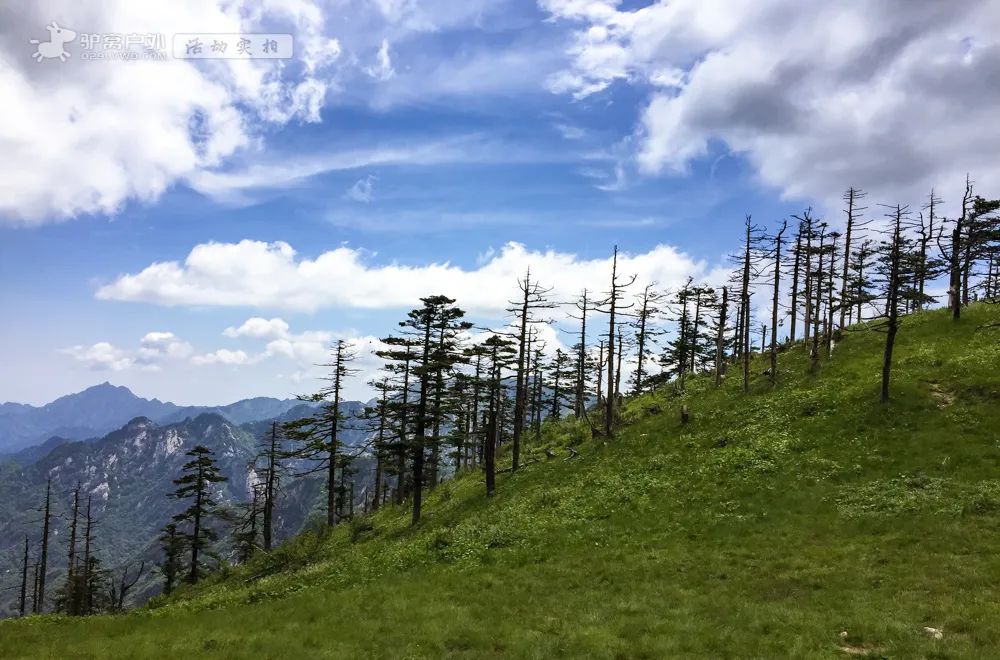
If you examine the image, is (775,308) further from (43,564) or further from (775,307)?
(43,564)

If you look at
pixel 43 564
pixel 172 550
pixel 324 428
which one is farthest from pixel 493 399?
pixel 43 564

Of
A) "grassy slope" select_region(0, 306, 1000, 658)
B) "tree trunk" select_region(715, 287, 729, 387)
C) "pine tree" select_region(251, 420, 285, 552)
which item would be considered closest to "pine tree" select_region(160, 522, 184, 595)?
"pine tree" select_region(251, 420, 285, 552)

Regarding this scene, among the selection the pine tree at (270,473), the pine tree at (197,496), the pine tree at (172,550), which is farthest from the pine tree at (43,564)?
the pine tree at (270,473)

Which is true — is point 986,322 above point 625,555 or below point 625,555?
above

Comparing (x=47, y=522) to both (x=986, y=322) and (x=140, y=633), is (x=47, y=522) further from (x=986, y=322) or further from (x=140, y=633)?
(x=986, y=322)

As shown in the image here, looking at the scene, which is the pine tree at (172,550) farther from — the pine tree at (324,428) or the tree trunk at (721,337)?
the tree trunk at (721,337)

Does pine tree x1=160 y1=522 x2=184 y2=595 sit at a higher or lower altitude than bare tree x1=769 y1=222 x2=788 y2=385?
lower

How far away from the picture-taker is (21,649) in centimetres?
1606

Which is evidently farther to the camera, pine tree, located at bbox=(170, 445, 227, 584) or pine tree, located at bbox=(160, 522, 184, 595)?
pine tree, located at bbox=(160, 522, 184, 595)

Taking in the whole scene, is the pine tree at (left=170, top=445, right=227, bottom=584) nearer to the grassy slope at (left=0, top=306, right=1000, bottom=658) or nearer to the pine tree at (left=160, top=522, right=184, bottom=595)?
the pine tree at (left=160, top=522, right=184, bottom=595)

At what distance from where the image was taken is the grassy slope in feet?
45.9

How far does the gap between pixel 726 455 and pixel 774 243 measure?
17993 mm

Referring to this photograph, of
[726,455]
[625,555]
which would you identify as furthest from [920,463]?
[625,555]

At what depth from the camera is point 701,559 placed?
19.7 metres
